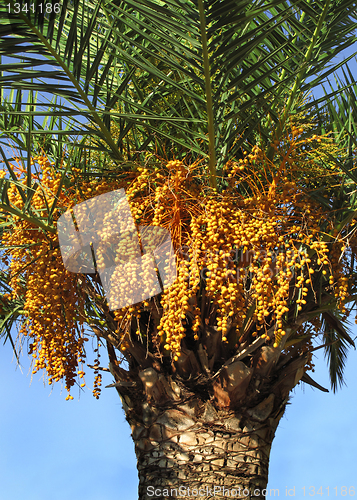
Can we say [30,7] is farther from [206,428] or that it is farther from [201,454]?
[201,454]

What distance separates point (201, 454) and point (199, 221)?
155 cm

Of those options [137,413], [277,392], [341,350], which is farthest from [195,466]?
[341,350]

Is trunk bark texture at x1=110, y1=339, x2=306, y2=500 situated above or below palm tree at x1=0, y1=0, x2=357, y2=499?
below

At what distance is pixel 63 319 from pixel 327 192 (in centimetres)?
199

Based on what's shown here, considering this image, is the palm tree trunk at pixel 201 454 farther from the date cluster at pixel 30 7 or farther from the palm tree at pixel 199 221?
the date cluster at pixel 30 7

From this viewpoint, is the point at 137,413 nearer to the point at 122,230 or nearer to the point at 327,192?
the point at 122,230

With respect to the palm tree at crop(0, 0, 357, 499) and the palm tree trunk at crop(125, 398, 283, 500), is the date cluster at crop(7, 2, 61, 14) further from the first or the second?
the palm tree trunk at crop(125, 398, 283, 500)

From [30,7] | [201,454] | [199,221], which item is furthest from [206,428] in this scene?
[30,7]

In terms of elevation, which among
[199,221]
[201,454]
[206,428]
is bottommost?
[201,454]

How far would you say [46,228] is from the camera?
2936 mm

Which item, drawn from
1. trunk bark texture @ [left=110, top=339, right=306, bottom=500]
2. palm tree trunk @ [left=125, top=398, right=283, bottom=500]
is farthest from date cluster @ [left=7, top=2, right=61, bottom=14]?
palm tree trunk @ [left=125, top=398, right=283, bottom=500]

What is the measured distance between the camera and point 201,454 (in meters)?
3.20

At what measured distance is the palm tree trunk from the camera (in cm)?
314

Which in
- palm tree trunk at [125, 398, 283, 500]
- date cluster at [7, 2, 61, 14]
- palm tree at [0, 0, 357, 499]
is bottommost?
palm tree trunk at [125, 398, 283, 500]
